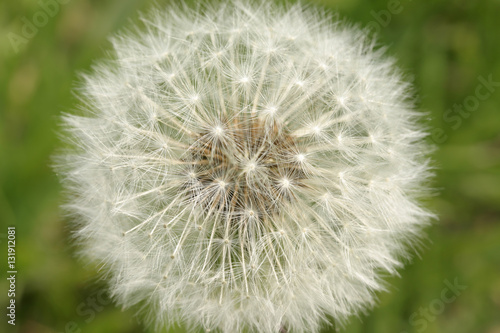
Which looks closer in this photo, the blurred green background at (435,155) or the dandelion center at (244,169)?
the dandelion center at (244,169)

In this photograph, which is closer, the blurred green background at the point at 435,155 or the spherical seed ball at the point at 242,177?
the spherical seed ball at the point at 242,177

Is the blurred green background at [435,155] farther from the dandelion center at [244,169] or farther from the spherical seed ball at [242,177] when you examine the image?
the dandelion center at [244,169]

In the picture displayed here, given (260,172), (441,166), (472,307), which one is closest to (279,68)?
(260,172)

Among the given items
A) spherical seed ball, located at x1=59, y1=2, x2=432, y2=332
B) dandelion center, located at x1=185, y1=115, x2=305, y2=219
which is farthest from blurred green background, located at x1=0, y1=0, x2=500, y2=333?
dandelion center, located at x1=185, y1=115, x2=305, y2=219

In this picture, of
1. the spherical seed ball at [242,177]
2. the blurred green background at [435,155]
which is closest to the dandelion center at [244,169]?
the spherical seed ball at [242,177]

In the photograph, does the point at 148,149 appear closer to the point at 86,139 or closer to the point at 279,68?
the point at 86,139

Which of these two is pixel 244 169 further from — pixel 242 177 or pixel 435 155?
pixel 435 155
